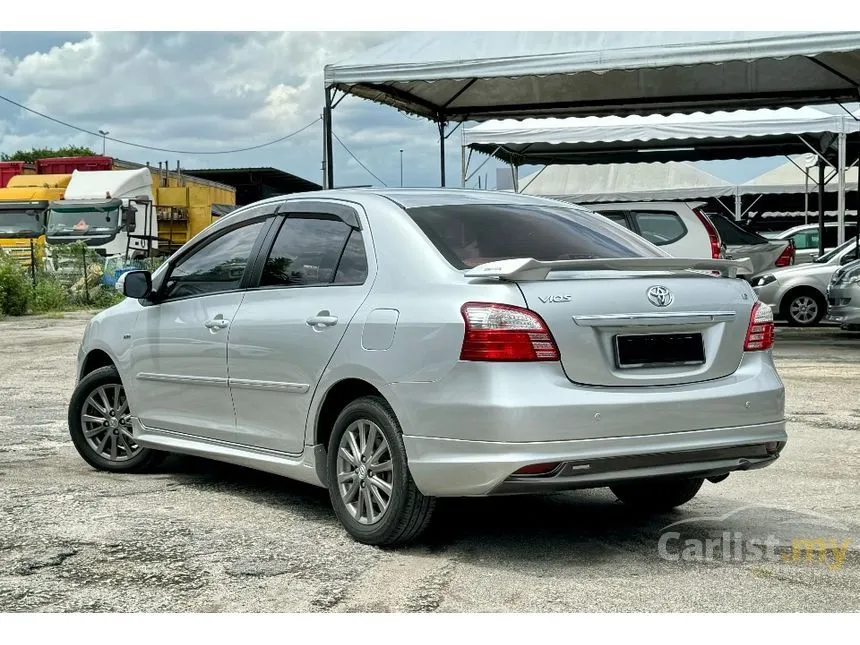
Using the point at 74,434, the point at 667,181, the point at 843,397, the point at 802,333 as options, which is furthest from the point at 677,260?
the point at 667,181

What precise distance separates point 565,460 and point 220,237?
9.07 ft

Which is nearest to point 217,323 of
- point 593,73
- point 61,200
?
point 593,73

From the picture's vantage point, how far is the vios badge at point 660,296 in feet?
16.2

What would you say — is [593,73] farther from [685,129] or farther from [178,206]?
[178,206]

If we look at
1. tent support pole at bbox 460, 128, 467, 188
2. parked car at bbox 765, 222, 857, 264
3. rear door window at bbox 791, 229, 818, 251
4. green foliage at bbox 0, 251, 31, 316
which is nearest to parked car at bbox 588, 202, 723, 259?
tent support pole at bbox 460, 128, 467, 188

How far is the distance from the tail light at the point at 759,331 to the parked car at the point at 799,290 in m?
13.7

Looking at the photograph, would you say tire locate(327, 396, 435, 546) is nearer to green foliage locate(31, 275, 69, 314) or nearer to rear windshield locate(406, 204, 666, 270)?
rear windshield locate(406, 204, 666, 270)

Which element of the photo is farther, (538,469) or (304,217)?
(304,217)

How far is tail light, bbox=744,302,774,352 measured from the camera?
5230 millimetres

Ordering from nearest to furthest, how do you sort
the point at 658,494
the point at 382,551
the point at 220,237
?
1. the point at 382,551
2. the point at 658,494
3. the point at 220,237

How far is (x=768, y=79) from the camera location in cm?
1988

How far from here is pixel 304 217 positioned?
6027mm

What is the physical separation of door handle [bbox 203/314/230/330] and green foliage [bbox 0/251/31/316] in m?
19.0

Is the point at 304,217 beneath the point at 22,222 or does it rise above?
beneath
